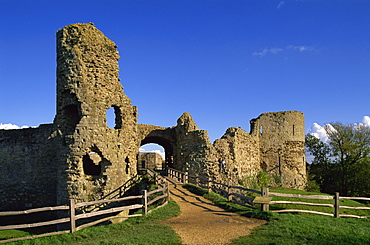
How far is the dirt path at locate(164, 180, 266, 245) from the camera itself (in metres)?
10.4

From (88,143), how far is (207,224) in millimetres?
9912

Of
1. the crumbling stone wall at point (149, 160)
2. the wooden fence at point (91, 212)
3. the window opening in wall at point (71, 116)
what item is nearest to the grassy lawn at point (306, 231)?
the wooden fence at point (91, 212)

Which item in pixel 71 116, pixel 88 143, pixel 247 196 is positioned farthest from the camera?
pixel 71 116

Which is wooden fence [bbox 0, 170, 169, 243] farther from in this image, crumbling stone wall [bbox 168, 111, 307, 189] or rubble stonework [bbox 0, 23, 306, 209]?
crumbling stone wall [bbox 168, 111, 307, 189]

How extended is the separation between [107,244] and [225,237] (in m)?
3.32

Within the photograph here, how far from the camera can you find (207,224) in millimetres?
12164

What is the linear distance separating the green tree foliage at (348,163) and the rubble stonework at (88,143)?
31.7 feet

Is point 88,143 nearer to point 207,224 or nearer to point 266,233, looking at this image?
point 207,224

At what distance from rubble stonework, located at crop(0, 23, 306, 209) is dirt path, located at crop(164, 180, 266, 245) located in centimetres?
612

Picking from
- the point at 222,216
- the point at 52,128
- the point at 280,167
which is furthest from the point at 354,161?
the point at 52,128

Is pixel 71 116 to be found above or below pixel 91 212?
above

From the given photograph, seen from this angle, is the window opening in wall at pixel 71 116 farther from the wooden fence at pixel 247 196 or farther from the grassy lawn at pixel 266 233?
the grassy lawn at pixel 266 233

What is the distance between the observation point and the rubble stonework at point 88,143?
19.8 metres

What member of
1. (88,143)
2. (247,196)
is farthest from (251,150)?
(88,143)
